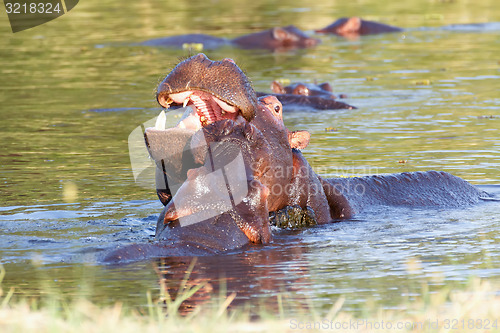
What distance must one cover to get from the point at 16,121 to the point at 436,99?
591 centimetres

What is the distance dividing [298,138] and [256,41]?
13236 mm

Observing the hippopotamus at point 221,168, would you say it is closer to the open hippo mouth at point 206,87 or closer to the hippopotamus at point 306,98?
the open hippo mouth at point 206,87

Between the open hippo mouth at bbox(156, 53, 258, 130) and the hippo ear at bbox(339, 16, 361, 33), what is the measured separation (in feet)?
50.6

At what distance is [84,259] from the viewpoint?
5.67 meters

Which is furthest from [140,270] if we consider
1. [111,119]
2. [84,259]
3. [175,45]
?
[175,45]

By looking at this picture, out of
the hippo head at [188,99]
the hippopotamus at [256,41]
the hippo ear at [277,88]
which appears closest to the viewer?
the hippo head at [188,99]

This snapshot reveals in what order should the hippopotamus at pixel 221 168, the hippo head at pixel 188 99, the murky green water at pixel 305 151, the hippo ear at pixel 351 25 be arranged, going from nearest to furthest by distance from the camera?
the murky green water at pixel 305 151, the hippopotamus at pixel 221 168, the hippo head at pixel 188 99, the hippo ear at pixel 351 25

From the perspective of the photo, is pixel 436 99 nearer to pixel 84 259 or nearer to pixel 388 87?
pixel 388 87

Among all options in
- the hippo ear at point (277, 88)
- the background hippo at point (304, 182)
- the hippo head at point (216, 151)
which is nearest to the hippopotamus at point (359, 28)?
the hippo ear at point (277, 88)

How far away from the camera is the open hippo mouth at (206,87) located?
573cm

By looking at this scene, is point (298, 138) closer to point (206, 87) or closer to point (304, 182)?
point (304, 182)

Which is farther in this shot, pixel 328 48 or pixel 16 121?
pixel 328 48

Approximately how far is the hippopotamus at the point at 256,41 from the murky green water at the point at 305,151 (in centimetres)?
46

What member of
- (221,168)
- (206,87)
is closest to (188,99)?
(206,87)
